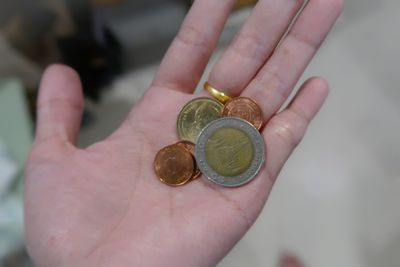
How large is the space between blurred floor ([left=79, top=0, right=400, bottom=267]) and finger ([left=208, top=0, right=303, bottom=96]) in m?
0.65

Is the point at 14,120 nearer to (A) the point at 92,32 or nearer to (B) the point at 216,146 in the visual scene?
(A) the point at 92,32

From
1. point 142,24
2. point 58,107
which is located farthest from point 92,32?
point 58,107

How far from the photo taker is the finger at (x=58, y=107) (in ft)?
2.89

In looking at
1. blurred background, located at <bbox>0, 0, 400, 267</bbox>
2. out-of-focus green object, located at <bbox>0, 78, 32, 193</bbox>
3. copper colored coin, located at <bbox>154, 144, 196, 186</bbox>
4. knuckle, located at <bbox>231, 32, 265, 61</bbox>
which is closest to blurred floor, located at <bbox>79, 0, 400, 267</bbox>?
blurred background, located at <bbox>0, 0, 400, 267</bbox>

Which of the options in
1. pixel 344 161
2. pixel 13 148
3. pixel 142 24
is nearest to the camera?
pixel 13 148

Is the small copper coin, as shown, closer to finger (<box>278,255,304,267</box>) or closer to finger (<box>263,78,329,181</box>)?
finger (<box>263,78,329,181</box>)

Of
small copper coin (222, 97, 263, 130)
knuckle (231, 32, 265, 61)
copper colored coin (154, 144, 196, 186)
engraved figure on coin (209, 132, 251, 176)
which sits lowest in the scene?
copper colored coin (154, 144, 196, 186)

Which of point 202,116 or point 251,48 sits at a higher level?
point 251,48

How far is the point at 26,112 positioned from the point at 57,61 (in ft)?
0.89

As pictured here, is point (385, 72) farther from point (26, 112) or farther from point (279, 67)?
point (26, 112)

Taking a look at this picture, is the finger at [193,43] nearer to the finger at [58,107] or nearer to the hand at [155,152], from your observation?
the hand at [155,152]

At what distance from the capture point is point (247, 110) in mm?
852

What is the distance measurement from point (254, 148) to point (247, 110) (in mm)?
74

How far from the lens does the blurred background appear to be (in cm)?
143
